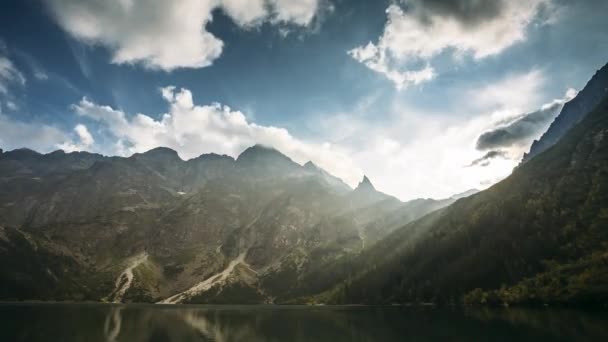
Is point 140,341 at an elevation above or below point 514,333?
above

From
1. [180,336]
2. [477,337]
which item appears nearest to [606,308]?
[477,337]

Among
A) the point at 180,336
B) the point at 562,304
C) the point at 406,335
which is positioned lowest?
the point at 562,304

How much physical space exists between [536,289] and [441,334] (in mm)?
140220

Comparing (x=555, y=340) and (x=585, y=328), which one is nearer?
(x=555, y=340)

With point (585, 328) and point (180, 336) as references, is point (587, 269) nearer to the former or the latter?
point (585, 328)

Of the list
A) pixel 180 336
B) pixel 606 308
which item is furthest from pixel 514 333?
pixel 606 308

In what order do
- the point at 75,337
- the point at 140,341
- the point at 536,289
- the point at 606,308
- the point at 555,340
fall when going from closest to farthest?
the point at 555,340 → the point at 140,341 → the point at 75,337 → the point at 606,308 → the point at 536,289

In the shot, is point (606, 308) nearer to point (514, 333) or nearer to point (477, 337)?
point (514, 333)

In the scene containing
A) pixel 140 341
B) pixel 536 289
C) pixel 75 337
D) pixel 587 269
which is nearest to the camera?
pixel 140 341

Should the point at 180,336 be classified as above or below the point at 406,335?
above

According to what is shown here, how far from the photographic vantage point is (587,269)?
17462 cm

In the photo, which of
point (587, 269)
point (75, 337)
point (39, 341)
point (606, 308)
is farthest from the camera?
point (587, 269)

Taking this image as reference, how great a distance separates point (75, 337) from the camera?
81.7m

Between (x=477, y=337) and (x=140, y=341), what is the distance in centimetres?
6588
